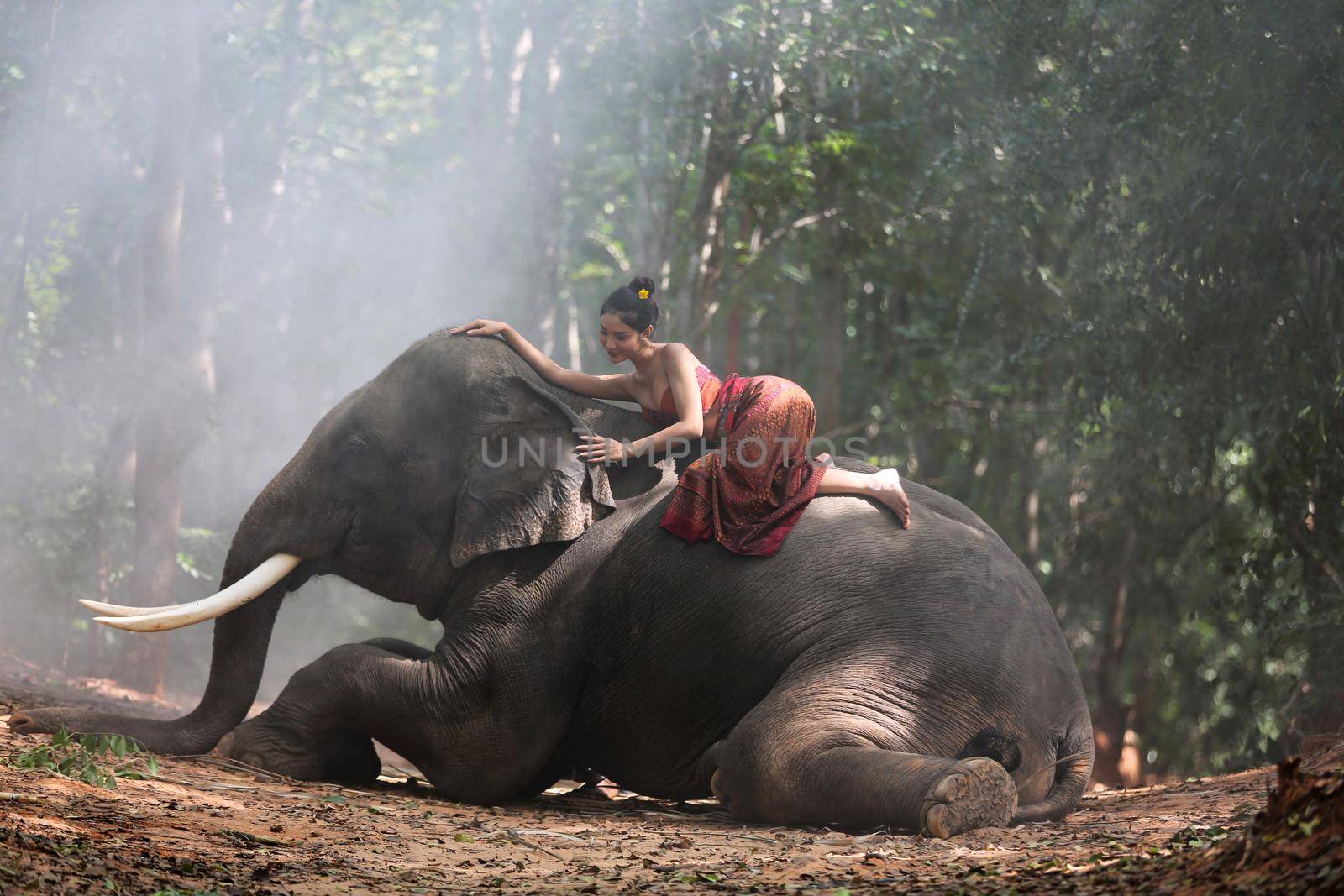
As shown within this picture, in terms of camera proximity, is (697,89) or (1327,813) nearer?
(1327,813)

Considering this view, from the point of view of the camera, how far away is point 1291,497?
9445mm

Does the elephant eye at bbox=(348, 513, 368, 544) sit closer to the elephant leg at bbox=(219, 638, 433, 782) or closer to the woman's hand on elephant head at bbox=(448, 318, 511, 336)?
the elephant leg at bbox=(219, 638, 433, 782)

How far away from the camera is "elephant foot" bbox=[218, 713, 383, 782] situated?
5578 mm

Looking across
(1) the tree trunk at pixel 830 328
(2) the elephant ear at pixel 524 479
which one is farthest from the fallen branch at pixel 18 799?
(1) the tree trunk at pixel 830 328

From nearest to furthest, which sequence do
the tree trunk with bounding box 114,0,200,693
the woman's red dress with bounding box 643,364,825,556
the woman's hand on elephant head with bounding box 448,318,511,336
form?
the woman's red dress with bounding box 643,364,825,556 < the woman's hand on elephant head with bounding box 448,318,511,336 < the tree trunk with bounding box 114,0,200,693

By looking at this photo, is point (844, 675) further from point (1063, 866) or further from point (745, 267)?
point (745, 267)

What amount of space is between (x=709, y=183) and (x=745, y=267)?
1.13 m

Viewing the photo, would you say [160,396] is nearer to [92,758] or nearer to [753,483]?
[92,758]

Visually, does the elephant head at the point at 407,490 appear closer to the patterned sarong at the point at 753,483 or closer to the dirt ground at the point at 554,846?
the patterned sarong at the point at 753,483

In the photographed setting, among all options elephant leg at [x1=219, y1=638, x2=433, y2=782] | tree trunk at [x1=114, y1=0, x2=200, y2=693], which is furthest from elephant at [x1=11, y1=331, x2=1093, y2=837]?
tree trunk at [x1=114, y1=0, x2=200, y2=693]

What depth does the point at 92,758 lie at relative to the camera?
4660 mm

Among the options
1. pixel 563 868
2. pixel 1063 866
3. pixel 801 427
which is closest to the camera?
pixel 1063 866

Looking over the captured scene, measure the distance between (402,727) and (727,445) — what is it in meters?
1.79

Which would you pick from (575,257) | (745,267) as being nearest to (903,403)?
(745,267)
